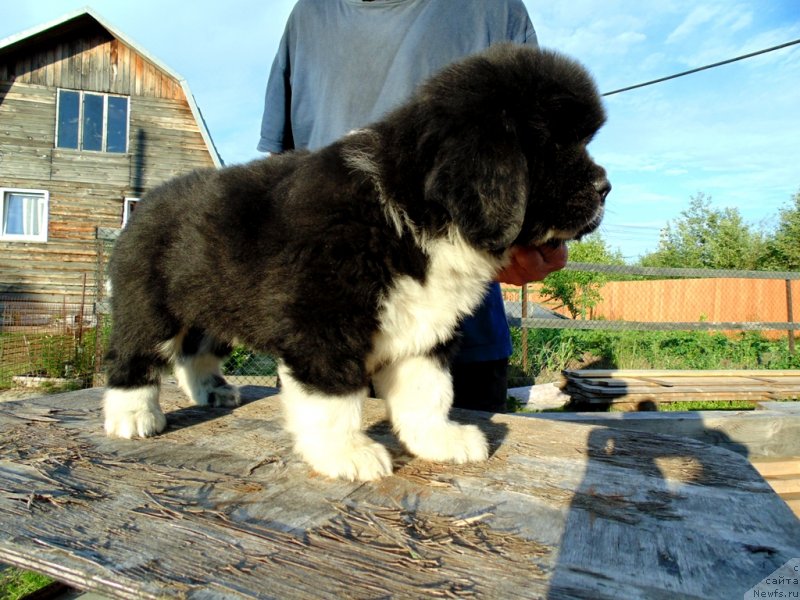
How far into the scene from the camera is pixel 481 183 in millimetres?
1962


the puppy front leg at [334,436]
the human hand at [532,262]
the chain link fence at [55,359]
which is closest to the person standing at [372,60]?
the human hand at [532,262]

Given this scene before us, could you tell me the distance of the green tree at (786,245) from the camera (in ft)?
80.4

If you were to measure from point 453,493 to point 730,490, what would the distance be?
37.5 inches

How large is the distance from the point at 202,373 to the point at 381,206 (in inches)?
76.3

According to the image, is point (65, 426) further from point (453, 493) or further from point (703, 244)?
point (703, 244)

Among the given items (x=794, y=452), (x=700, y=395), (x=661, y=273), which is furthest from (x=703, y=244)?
(x=794, y=452)

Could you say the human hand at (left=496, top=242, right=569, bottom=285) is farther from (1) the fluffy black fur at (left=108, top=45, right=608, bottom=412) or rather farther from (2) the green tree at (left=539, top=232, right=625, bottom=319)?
(2) the green tree at (left=539, top=232, right=625, bottom=319)

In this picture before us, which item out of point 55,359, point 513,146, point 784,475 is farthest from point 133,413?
point 55,359

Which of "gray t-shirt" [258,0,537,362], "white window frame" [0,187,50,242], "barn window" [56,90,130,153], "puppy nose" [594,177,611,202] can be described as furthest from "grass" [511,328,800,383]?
"white window frame" [0,187,50,242]

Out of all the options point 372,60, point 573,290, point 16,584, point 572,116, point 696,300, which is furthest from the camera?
point 696,300

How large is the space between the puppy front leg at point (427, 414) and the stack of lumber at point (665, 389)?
16.1 ft

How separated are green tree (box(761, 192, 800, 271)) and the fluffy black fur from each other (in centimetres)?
A: 2660

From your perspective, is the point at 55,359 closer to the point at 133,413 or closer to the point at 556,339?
the point at 133,413

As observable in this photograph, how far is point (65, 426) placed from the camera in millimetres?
2807
